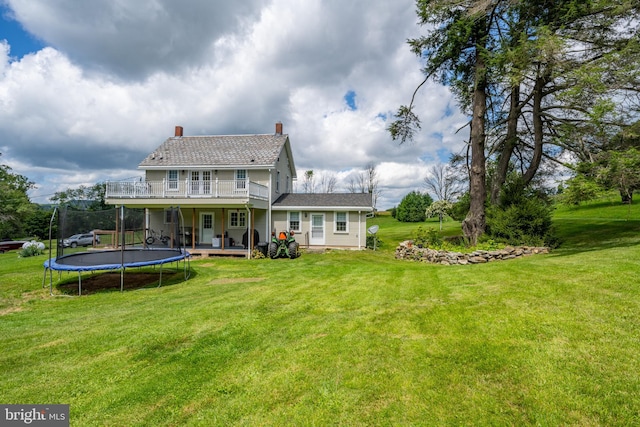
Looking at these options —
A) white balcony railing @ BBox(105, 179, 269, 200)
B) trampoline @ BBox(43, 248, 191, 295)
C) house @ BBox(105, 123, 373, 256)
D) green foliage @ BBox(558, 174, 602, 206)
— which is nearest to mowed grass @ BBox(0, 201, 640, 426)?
trampoline @ BBox(43, 248, 191, 295)

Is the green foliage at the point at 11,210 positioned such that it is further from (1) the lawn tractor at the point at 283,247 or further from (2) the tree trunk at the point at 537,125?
(2) the tree trunk at the point at 537,125

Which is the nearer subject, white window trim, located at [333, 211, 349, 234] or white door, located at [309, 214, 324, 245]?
white window trim, located at [333, 211, 349, 234]

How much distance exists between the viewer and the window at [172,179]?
19.6 m

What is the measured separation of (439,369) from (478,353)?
0.64m

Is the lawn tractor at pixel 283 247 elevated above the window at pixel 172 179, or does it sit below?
below

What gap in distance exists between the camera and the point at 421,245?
15.5 m

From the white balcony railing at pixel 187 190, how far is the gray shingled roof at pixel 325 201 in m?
1.68

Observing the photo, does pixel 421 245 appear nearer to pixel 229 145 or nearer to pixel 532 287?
pixel 532 287

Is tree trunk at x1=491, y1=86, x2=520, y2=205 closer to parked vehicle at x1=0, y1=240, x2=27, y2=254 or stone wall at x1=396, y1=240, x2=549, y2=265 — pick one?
stone wall at x1=396, y1=240, x2=549, y2=265

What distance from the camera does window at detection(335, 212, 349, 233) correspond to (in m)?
18.8

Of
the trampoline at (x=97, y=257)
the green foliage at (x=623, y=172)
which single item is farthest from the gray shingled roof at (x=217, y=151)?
the green foliage at (x=623, y=172)

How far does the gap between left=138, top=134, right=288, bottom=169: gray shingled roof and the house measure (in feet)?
0.20

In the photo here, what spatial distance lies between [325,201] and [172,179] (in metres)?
9.70

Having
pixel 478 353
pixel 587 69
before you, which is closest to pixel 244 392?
pixel 478 353
